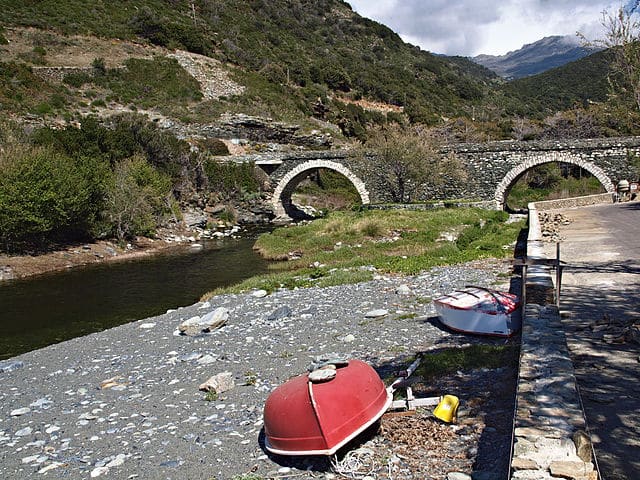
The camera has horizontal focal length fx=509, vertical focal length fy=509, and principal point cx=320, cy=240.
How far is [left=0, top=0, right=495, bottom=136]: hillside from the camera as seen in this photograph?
47.8 m

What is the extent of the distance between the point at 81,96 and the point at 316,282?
3770cm

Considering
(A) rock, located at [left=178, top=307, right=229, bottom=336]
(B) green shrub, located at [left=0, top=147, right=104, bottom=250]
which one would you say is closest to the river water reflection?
(B) green shrub, located at [left=0, top=147, right=104, bottom=250]

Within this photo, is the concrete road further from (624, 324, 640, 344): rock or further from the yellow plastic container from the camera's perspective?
the yellow plastic container

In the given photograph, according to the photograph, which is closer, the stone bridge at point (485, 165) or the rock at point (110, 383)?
the rock at point (110, 383)

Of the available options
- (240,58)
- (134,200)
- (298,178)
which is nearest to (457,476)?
(134,200)

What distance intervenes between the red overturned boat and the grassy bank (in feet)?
28.9

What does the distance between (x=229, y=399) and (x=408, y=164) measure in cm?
2732

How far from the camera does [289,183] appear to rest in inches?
1508

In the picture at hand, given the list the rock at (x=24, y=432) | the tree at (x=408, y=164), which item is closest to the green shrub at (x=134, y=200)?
the tree at (x=408, y=164)

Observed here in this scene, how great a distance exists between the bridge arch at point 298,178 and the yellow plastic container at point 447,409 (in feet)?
107

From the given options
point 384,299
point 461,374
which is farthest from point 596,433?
point 384,299

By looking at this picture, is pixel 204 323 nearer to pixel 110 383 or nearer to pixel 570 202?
pixel 110 383

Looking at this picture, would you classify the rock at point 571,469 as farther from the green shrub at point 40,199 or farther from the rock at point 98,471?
the green shrub at point 40,199

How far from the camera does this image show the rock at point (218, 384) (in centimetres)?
670
